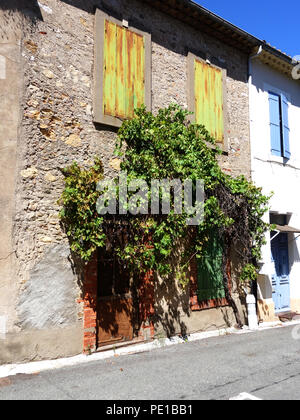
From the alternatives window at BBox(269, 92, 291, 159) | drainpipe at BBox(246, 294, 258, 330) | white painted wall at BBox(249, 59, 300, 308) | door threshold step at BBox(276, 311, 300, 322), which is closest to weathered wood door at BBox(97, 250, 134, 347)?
drainpipe at BBox(246, 294, 258, 330)

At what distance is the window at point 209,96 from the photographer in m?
7.52

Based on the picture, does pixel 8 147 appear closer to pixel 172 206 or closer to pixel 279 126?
pixel 172 206

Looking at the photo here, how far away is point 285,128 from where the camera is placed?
30.1 feet

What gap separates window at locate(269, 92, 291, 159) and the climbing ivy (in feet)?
6.96

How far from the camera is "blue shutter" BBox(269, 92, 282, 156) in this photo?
8.95 m

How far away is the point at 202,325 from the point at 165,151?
351 cm

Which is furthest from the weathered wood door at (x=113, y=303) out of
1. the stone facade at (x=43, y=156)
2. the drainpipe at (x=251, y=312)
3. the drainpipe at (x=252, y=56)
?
the drainpipe at (x=252, y=56)

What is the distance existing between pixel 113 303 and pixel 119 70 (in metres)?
4.17

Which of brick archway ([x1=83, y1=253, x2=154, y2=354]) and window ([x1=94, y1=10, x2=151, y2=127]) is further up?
window ([x1=94, y1=10, x2=151, y2=127])

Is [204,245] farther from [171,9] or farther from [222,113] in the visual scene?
[171,9]

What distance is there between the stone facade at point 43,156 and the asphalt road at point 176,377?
0.66 meters

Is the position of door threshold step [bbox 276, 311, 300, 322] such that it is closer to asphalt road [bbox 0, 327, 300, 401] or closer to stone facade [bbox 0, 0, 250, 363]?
asphalt road [bbox 0, 327, 300, 401]

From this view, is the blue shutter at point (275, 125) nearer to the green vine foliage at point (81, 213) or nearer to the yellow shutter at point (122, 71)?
the yellow shutter at point (122, 71)
